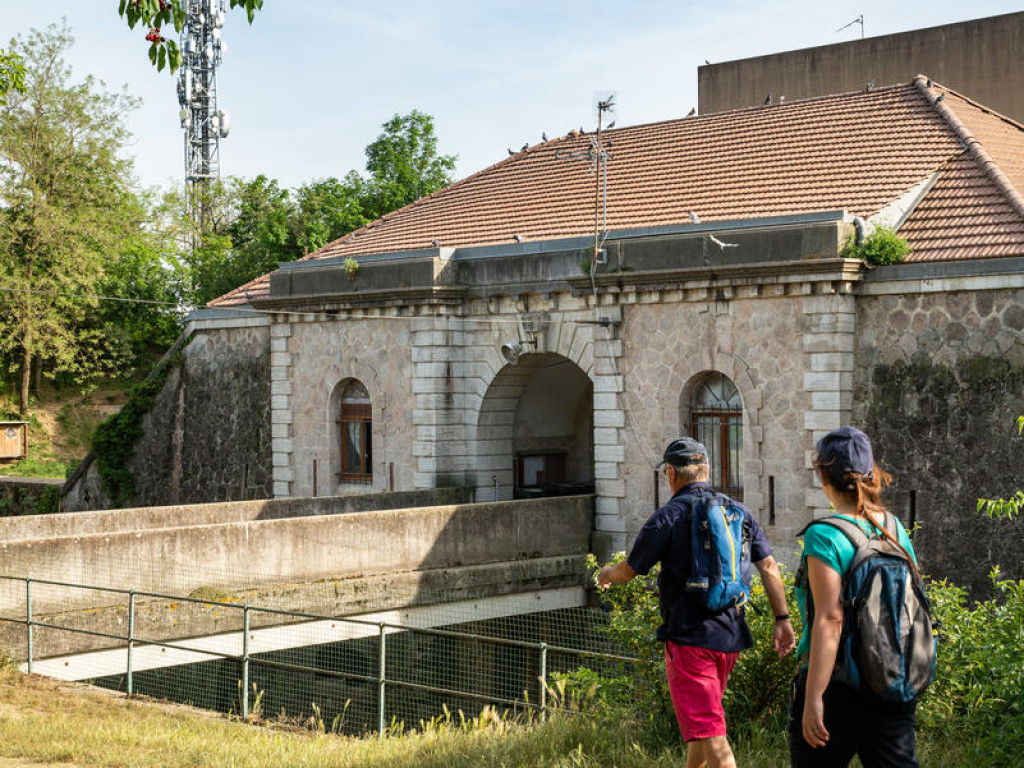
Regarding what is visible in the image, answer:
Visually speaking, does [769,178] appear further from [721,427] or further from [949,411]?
[949,411]

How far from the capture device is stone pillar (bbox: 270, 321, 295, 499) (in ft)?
81.2

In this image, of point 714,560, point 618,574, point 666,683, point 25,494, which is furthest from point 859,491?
point 25,494

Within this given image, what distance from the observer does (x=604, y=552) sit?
65.1ft

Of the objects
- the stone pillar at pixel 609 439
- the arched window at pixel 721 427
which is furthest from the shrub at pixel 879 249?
the stone pillar at pixel 609 439

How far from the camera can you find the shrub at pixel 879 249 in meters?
17.5

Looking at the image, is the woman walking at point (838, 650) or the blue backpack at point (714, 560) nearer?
the woman walking at point (838, 650)

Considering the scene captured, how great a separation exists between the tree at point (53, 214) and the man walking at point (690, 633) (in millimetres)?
36353

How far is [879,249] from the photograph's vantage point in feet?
57.5

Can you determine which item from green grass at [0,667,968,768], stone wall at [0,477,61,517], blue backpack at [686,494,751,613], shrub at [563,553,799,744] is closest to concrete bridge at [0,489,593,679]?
green grass at [0,667,968,768]

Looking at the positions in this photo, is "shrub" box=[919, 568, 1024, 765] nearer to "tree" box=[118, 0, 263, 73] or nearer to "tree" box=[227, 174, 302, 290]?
"tree" box=[118, 0, 263, 73]

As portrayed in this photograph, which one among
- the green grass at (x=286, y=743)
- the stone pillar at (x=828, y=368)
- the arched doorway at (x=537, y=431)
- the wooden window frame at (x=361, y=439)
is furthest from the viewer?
the wooden window frame at (x=361, y=439)

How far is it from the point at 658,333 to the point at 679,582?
1309 centimetres

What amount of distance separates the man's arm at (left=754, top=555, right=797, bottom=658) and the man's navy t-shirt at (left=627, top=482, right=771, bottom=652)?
0.20 metres

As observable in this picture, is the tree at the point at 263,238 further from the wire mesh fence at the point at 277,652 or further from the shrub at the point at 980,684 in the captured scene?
the shrub at the point at 980,684
